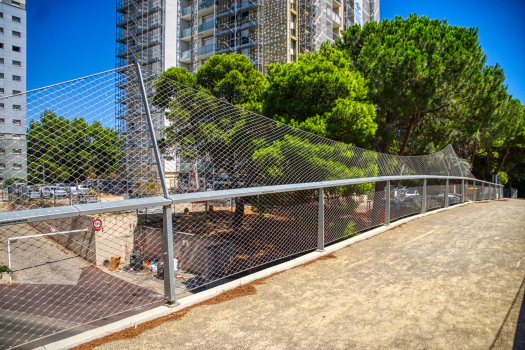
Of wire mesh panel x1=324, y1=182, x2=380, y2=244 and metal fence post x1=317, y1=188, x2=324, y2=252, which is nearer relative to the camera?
metal fence post x1=317, y1=188, x2=324, y2=252

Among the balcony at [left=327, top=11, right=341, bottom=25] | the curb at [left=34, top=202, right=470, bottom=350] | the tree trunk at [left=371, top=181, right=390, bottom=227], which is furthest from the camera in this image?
the balcony at [left=327, top=11, right=341, bottom=25]

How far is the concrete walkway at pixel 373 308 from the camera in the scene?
8.50 feet

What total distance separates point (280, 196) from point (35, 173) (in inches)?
142

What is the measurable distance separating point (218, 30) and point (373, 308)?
38.4 m

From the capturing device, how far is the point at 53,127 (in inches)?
110

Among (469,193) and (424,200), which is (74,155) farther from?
(469,193)

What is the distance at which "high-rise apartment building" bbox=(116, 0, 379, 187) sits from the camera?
34.2m

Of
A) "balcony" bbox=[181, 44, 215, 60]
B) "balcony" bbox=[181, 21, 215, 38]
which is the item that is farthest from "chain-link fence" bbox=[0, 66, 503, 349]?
"balcony" bbox=[181, 21, 215, 38]

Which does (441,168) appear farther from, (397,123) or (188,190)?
(188,190)

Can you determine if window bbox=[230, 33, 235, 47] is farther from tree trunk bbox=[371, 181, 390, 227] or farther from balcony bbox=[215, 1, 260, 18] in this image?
tree trunk bbox=[371, 181, 390, 227]

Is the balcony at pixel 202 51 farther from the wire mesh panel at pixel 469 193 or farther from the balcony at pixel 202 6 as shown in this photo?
the wire mesh panel at pixel 469 193

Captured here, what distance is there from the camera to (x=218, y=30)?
36969 millimetres

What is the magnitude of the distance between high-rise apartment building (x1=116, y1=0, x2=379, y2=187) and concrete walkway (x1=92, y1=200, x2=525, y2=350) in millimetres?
30573

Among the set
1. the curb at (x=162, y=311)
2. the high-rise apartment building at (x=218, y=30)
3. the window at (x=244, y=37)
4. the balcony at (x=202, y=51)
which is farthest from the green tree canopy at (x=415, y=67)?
the balcony at (x=202, y=51)
